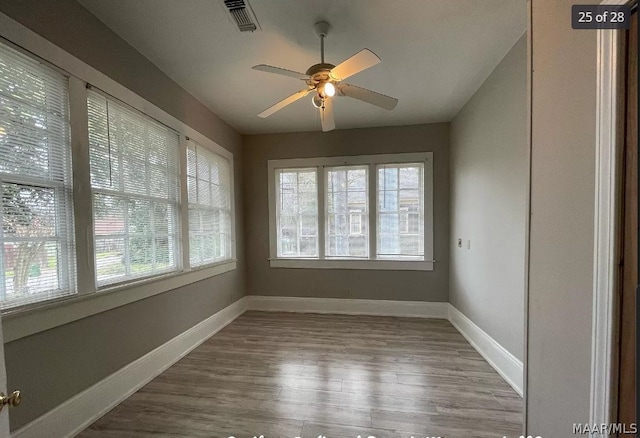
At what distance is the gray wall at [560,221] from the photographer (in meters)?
0.92

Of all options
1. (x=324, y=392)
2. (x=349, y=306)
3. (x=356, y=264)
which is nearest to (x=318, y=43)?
(x=324, y=392)

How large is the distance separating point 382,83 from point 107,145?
8.09 ft

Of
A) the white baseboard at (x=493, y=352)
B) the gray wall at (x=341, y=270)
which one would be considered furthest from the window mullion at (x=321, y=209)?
the white baseboard at (x=493, y=352)

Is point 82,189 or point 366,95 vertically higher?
point 366,95

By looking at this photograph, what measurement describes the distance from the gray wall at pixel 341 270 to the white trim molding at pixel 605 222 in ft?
10.0

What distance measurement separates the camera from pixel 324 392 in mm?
2102

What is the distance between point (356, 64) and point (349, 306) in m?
3.23

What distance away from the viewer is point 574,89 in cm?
98

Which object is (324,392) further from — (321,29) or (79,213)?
(321,29)

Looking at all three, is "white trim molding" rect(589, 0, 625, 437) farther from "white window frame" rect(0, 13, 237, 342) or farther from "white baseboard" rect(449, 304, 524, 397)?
"white window frame" rect(0, 13, 237, 342)

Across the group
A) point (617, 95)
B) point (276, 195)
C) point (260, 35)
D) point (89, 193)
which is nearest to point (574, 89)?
point (617, 95)

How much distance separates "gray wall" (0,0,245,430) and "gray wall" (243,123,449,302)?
1.27 metres

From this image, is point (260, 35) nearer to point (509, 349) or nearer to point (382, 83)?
point (382, 83)

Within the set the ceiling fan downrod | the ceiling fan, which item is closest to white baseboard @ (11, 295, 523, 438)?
the ceiling fan
